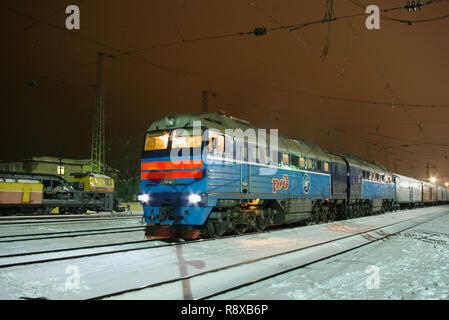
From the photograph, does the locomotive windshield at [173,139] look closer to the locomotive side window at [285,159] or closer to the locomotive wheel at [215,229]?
the locomotive wheel at [215,229]

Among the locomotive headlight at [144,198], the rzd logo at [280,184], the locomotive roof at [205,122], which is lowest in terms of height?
the locomotive headlight at [144,198]

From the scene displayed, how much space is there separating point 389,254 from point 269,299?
5575 mm

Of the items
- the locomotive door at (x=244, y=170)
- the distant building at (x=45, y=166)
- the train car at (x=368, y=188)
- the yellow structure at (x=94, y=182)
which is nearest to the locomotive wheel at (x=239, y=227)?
the locomotive door at (x=244, y=170)

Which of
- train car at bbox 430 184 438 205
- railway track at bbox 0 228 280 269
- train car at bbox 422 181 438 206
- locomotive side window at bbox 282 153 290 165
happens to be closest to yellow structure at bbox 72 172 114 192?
locomotive side window at bbox 282 153 290 165

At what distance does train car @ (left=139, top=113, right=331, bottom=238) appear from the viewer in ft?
36.5

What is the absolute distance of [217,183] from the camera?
Result: 1142 cm

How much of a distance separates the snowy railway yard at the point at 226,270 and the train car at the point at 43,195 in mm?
11799

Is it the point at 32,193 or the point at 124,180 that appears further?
the point at 124,180

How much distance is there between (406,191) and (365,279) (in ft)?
126

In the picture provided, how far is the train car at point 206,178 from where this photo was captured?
1112cm

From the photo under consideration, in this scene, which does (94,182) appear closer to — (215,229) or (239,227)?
(239,227)
